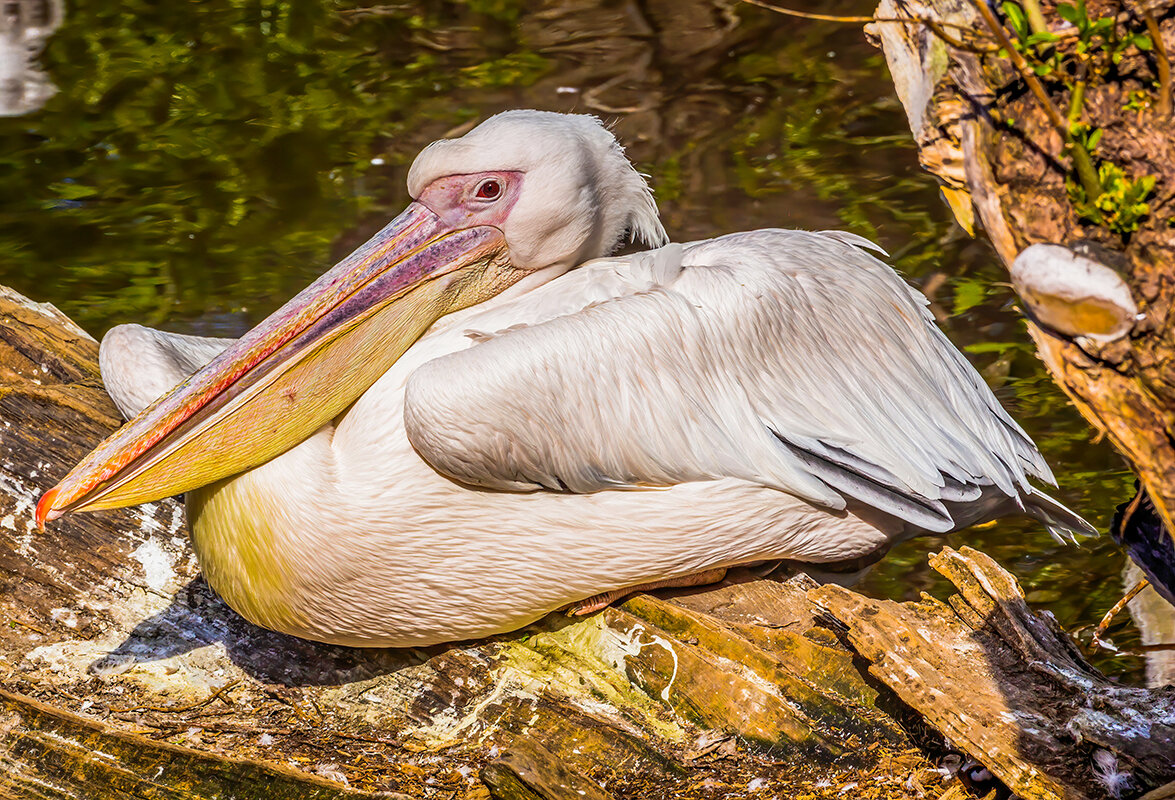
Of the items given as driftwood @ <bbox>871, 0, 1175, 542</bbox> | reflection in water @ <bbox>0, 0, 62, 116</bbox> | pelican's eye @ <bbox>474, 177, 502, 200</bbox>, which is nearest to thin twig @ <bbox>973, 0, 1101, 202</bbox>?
driftwood @ <bbox>871, 0, 1175, 542</bbox>

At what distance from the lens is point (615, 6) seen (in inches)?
261

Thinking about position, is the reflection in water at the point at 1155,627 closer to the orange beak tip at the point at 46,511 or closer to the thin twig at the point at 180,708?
the thin twig at the point at 180,708

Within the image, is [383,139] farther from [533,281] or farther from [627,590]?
[627,590]

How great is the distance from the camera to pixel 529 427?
8.07 feet

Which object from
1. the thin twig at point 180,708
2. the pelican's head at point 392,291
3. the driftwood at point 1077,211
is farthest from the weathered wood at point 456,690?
the driftwood at point 1077,211

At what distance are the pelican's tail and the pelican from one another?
17 cm

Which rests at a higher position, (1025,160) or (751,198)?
(1025,160)

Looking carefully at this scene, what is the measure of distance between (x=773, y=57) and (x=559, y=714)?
4.48 meters

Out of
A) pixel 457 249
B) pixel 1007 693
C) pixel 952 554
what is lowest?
pixel 1007 693

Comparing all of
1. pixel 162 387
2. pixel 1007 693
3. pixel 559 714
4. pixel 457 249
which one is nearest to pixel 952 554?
pixel 1007 693

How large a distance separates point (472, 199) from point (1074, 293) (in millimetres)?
1572

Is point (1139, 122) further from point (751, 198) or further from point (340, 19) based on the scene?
point (340, 19)

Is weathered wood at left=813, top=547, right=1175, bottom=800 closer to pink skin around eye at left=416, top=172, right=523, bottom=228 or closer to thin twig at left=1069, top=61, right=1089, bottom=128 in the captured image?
pink skin around eye at left=416, top=172, right=523, bottom=228

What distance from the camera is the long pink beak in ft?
8.19
